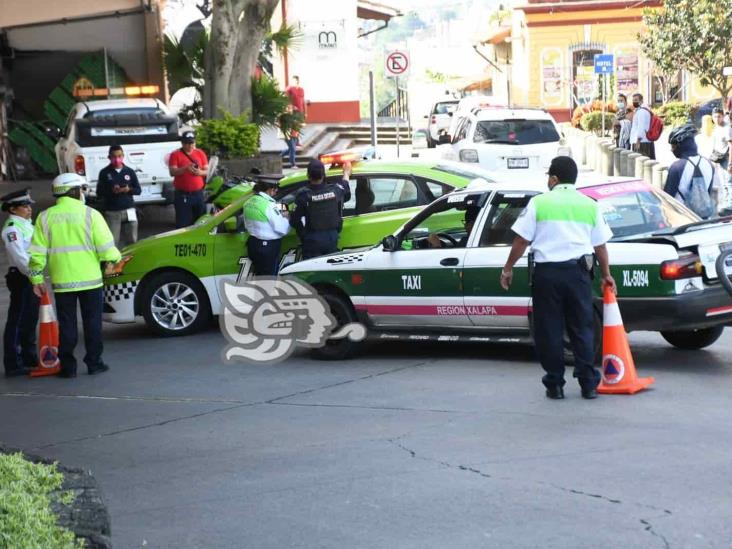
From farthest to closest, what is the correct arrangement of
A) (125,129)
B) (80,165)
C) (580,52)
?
(580,52) → (125,129) → (80,165)

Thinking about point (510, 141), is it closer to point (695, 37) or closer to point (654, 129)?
point (654, 129)

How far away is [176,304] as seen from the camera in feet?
43.5

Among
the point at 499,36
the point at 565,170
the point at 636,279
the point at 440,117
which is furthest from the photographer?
the point at 499,36

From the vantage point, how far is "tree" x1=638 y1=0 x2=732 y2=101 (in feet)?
141

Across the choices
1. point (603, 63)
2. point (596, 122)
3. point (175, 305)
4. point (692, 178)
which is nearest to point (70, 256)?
point (175, 305)

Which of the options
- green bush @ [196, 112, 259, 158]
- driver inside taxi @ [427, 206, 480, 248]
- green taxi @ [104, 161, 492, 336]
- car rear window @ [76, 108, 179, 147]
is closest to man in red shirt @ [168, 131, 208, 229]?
car rear window @ [76, 108, 179, 147]

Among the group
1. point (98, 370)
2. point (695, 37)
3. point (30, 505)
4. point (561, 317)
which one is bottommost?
point (98, 370)

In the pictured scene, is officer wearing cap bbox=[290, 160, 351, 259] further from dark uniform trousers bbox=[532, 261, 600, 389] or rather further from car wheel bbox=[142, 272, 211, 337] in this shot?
dark uniform trousers bbox=[532, 261, 600, 389]

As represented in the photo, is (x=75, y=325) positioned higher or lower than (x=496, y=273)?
lower

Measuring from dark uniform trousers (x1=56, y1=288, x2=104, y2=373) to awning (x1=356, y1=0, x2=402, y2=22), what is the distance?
33232 millimetres

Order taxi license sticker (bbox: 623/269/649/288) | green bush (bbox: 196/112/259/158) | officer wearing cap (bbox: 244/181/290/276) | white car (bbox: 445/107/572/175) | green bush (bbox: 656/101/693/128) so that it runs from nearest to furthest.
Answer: taxi license sticker (bbox: 623/269/649/288) < officer wearing cap (bbox: 244/181/290/276) < green bush (bbox: 196/112/259/158) < white car (bbox: 445/107/572/175) < green bush (bbox: 656/101/693/128)

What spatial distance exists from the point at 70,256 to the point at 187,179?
24.9 ft

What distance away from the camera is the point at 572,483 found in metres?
7.00

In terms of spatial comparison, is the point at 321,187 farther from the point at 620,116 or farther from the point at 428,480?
the point at 620,116
